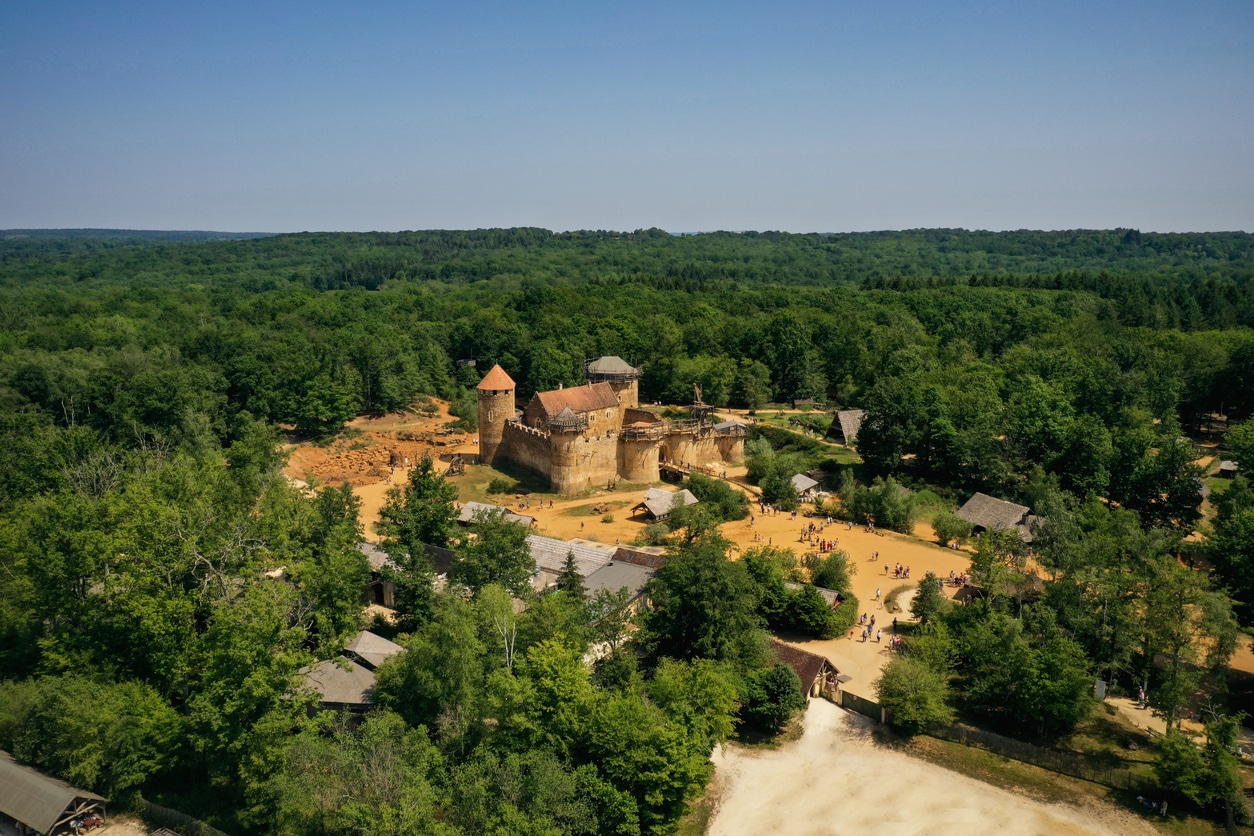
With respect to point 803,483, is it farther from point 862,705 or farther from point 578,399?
point 862,705

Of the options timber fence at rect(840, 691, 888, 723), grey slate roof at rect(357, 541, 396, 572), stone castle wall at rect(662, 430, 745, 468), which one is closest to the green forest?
timber fence at rect(840, 691, 888, 723)

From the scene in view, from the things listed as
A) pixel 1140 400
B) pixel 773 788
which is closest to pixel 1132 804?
pixel 773 788

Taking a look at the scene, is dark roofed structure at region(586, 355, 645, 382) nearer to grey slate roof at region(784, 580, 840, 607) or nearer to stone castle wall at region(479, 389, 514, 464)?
stone castle wall at region(479, 389, 514, 464)

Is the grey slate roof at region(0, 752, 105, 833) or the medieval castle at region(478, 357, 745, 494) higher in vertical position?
the medieval castle at region(478, 357, 745, 494)

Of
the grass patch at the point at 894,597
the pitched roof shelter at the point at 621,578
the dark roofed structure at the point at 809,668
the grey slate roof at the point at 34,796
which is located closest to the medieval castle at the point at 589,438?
the pitched roof shelter at the point at 621,578

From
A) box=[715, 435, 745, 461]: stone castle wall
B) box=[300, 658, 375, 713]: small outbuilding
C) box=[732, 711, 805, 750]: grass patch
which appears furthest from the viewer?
box=[715, 435, 745, 461]: stone castle wall

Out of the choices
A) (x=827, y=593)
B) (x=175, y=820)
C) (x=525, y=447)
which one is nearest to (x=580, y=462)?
(x=525, y=447)
